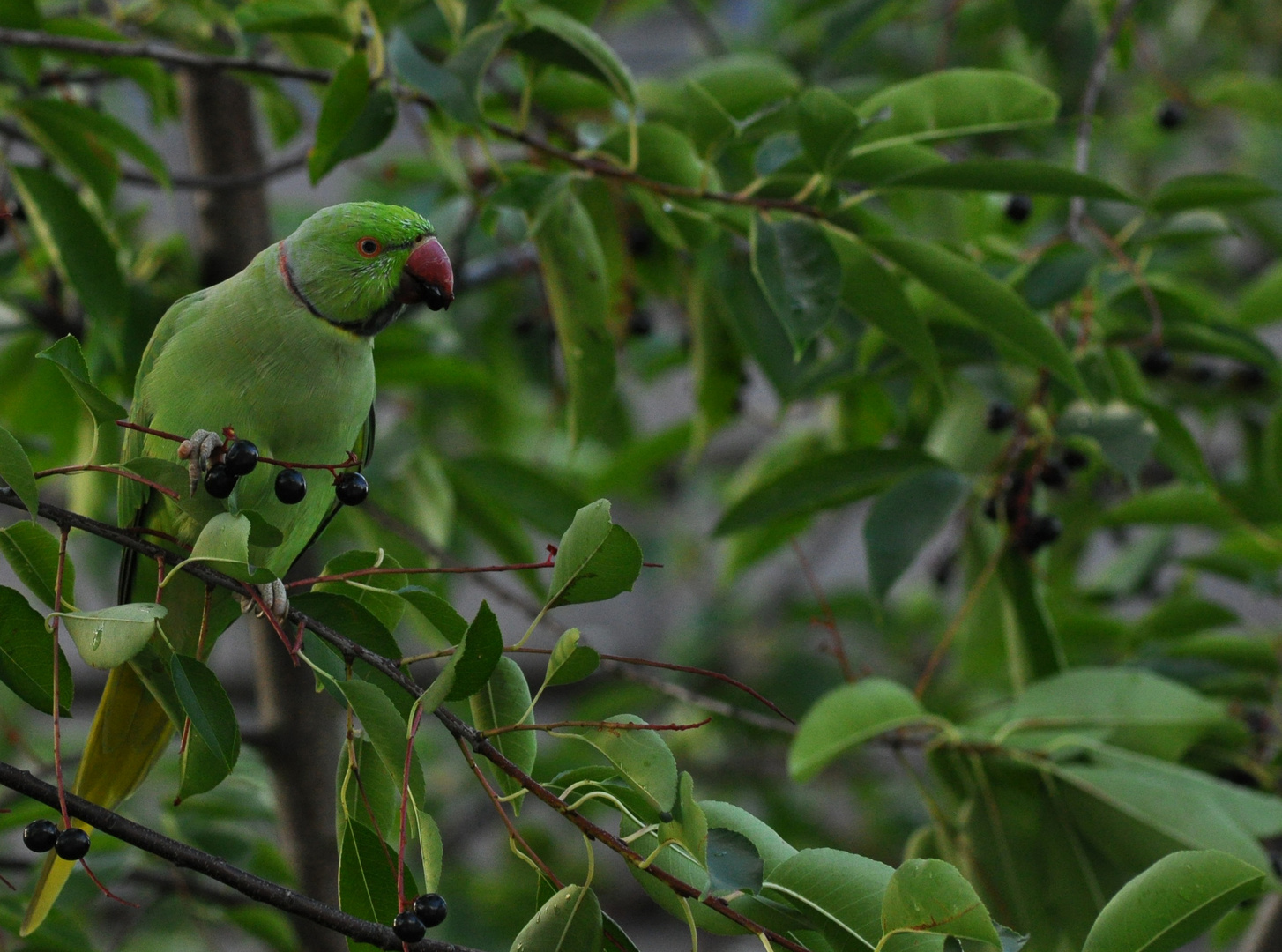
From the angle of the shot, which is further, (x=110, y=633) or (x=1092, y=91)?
(x=1092, y=91)

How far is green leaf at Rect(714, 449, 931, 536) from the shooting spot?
1394 mm

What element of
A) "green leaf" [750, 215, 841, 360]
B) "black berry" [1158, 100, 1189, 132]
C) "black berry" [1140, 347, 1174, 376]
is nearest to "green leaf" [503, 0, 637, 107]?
"green leaf" [750, 215, 841, 360]

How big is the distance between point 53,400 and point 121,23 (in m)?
0.50

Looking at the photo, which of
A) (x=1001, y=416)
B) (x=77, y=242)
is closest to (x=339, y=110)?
(x=77, y=242)

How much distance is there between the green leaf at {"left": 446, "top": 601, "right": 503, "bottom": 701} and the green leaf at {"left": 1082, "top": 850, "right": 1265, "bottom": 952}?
39 cm

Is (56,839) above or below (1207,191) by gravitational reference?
below

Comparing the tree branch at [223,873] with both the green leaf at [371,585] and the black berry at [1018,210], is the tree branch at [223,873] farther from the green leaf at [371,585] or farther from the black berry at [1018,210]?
the black berry at [1018,210]

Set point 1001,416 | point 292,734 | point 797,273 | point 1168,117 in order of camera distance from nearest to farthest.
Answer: point 797,273, point 1001,416, point 292,734, point 1168,117

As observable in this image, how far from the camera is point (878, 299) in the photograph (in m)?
1.14

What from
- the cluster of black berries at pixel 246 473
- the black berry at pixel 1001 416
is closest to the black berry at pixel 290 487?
the cluster of black berries at pixel 246 473

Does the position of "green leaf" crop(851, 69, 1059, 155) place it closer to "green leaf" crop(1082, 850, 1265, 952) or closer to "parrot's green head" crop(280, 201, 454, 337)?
"parrot's green head" crop(280, 201, 454, 337)

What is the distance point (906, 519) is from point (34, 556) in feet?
2.90

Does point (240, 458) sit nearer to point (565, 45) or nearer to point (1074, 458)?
point (565, 45)

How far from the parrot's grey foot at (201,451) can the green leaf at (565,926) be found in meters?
0.38
